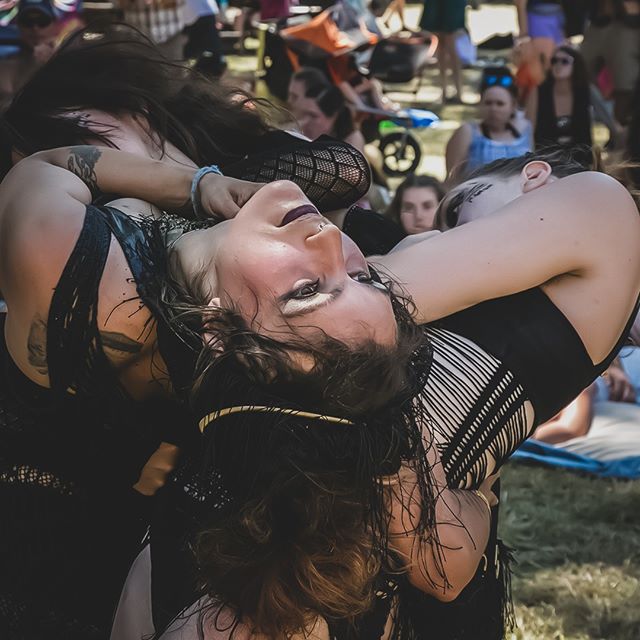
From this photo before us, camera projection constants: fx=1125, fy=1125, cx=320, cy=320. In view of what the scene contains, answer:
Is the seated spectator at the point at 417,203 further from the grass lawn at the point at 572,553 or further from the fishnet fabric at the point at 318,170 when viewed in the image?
the fishnet fabric at the point at 318,170

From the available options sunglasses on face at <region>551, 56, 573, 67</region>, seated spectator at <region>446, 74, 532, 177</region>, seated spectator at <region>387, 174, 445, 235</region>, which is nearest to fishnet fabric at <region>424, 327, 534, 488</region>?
seated spectator at <region>387, 174, 445, 235</region>

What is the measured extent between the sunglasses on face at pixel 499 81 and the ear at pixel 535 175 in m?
5.56

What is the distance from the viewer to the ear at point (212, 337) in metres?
1.64

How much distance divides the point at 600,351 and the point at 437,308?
0.33 metres

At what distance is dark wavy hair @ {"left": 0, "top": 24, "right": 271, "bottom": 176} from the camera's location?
2.12 metres

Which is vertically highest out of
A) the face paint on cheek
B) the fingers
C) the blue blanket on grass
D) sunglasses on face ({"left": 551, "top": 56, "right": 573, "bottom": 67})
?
the fingers

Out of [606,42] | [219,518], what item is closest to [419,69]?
[606,42]

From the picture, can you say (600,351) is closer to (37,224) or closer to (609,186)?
(609,186)

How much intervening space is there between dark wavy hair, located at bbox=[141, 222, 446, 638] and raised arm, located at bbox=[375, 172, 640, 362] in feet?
0.68

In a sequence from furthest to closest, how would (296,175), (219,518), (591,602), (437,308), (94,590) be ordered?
(591,602) → (94,590) → (296,175) → (437,308) → (219,518)

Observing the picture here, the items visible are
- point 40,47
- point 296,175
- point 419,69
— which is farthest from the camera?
point 419,69

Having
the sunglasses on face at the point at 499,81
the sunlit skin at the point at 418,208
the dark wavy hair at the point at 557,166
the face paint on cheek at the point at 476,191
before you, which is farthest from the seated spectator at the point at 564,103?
the face paint on cheek at the point at 476,191

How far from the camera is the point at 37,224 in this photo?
1.70 meters

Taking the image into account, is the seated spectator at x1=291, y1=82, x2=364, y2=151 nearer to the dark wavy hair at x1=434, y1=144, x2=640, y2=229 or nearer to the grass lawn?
the grass lawn
